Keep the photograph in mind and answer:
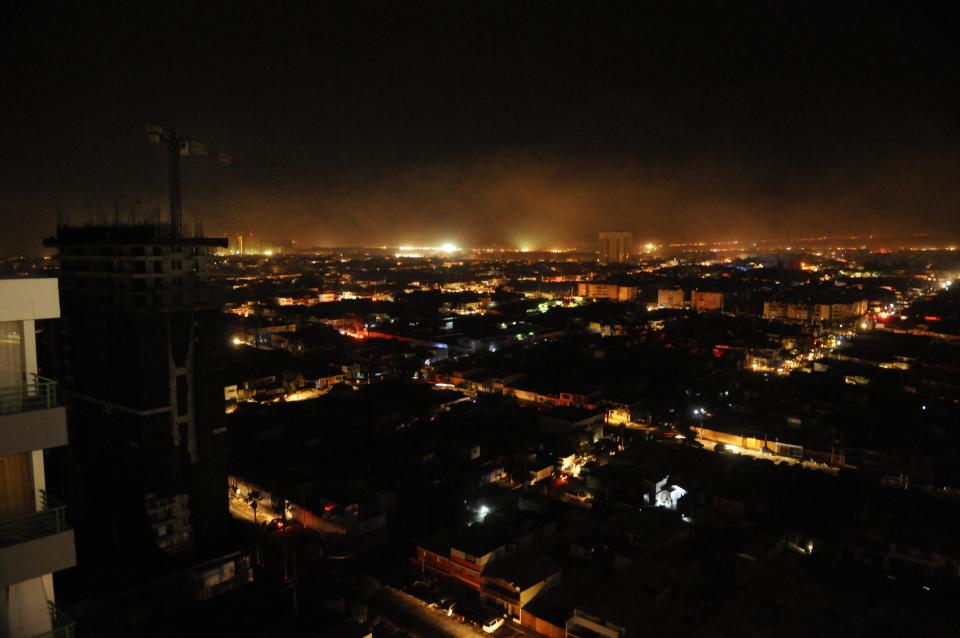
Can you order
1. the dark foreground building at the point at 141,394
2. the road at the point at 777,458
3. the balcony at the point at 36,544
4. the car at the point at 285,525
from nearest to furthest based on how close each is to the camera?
the balcony at the point at 36,544, the dark foreground building at the point at 141,394, the car at the point at 285,525, the road at the point at 777,458

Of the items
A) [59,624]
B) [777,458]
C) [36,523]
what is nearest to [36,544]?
[36,523]

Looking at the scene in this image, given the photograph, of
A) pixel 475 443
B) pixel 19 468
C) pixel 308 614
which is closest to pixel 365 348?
pixel 475 443

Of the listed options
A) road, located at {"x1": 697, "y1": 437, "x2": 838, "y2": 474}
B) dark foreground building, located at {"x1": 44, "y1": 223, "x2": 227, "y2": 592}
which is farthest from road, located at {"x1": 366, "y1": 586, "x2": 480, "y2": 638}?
road, located at {"x1": 697, "y1": 437, "x2": 838, "y2": 474}

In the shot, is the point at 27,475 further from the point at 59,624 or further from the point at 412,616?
the point at 412,616

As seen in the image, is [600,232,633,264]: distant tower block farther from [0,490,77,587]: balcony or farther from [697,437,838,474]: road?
[0,490,77,587]: balcony

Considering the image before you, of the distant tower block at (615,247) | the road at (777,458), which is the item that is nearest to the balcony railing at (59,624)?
the road at (777,458)

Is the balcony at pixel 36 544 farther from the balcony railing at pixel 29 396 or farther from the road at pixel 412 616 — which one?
the road at pixel 412 616
